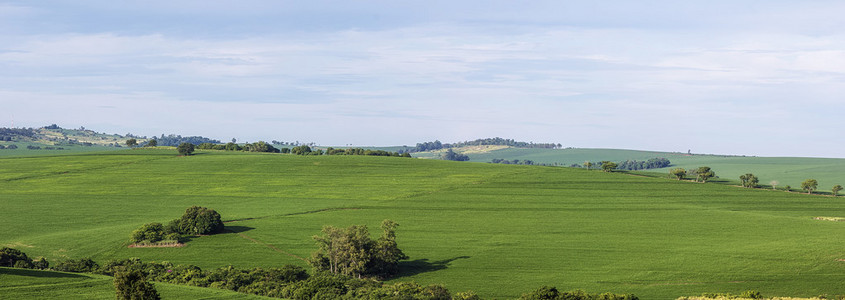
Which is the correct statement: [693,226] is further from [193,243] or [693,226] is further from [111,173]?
[111,173]

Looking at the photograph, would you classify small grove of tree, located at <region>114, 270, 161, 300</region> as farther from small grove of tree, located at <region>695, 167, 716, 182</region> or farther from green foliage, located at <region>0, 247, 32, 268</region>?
small grove of tree, located at <region>695, 167, 716, 182</region>

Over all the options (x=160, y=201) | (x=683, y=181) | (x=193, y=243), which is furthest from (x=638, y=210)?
(x=160, y=201)

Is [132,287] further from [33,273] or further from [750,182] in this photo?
[750,182]

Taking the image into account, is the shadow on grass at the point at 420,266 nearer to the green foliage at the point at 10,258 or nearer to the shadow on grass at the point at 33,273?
the shadow on grass at the point at 33,273

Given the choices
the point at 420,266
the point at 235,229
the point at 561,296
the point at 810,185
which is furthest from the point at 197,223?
the point at 810,185

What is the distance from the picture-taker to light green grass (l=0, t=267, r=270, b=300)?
41.0 m

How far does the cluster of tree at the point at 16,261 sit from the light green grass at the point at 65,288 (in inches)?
593

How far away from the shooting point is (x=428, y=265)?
2707 inches

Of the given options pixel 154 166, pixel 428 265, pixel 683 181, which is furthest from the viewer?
pixel 154 166

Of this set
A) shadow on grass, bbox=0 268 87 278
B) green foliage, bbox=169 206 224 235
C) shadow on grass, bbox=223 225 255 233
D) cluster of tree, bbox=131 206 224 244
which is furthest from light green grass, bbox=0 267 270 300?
shadow on grass, bbox=223 225 255 233

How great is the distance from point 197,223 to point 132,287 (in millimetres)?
44998

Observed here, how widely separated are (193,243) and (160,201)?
3445 centimetres

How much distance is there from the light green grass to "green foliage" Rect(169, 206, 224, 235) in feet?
96.3

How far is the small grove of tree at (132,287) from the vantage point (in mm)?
35281
